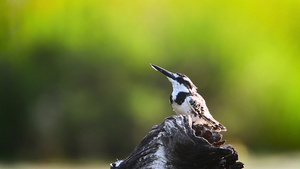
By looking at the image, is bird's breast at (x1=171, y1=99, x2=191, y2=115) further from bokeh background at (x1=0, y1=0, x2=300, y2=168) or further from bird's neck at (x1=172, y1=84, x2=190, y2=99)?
bokeh background at (x1=0, y1=0, x2=300, y2=168)

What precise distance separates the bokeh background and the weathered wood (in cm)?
500

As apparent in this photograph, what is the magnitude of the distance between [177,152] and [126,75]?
A: 17.8 feet

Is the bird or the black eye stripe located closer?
the bird

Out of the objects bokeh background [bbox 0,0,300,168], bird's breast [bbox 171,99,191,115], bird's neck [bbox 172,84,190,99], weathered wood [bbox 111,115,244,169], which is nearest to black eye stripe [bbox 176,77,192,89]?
bird's neck [bbox 172,84,190,99]

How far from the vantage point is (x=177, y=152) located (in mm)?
3740

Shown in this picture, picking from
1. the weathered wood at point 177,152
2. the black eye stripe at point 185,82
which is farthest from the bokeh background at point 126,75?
the weathered wood at point 177,152

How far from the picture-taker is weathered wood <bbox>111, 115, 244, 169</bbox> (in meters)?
3.68

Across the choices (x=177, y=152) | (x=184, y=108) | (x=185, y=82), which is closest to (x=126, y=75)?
(x=185, y=82)

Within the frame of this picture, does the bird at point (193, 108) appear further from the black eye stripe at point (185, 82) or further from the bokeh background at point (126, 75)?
the bokeh background at point (126, 75)

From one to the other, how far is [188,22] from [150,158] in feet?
19.7

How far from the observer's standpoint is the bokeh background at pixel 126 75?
898 cm

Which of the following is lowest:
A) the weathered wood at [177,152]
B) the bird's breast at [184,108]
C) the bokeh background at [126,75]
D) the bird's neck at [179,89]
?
the weathered wood at [177,152]

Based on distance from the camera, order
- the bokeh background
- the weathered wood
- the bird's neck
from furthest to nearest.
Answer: the bokeh background → the bird's neck → the weathered wood

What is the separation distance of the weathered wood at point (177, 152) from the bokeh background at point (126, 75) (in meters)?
5.00
